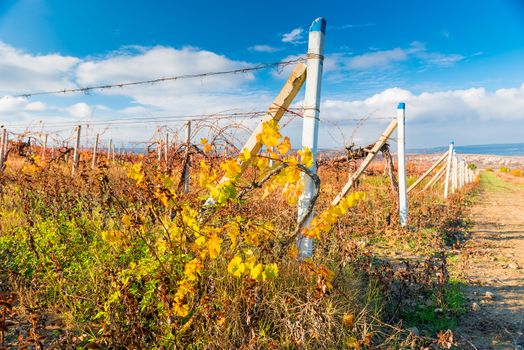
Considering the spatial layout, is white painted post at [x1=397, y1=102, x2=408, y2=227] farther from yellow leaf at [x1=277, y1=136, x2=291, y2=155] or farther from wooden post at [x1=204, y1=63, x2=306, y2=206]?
yellow leaf at [x1=277, y1=136, x2=291, y2=155]

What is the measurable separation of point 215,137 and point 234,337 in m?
2.31

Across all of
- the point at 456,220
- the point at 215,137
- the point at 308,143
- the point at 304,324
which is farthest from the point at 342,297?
the point at 456,220

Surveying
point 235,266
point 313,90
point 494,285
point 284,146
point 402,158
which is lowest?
point 494,285

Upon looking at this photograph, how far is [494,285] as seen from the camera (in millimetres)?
4754

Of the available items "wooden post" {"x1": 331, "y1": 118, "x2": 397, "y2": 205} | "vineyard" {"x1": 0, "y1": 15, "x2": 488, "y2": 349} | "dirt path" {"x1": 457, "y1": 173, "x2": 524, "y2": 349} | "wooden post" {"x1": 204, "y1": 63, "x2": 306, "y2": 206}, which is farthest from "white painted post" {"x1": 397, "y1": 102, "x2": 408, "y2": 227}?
"wooden post" {"x1": 204, "y1": 63, "x2": 306, "y2": 206}

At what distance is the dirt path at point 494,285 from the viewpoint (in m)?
3.43

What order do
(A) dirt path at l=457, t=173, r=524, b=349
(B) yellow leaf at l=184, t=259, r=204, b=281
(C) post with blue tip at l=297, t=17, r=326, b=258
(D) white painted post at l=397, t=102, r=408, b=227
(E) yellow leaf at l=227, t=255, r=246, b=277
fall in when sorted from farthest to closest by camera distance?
1. (D) white painted post at l=397, t=102, r=408, b=227
2. (A) dirt path at l=457, t=173, r=524, b=349
3. (C) post with blue tip at l=297, t=17, r=326, b=258
4. (B) yellow leaf at l=184, t=259, r=204, b=281
5. (E) yellow leaf at l=227, t=255, r=246, b=277

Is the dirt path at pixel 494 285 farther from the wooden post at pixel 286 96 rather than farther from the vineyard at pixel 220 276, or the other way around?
the wooden post at pixel 286 96

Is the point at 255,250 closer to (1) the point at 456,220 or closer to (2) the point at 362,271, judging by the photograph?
(2) the point at 362,271

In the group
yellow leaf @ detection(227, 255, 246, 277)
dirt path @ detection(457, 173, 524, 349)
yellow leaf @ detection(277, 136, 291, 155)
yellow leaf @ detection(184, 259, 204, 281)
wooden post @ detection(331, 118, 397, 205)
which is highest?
wooden post @ detection(331, 118, 397, 205)

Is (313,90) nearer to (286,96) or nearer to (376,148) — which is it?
(286,96)

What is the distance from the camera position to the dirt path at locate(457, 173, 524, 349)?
11.3 feet

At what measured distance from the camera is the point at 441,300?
3.86 metres

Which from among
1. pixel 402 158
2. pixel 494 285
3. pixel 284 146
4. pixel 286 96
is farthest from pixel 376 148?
pixel 284 146
